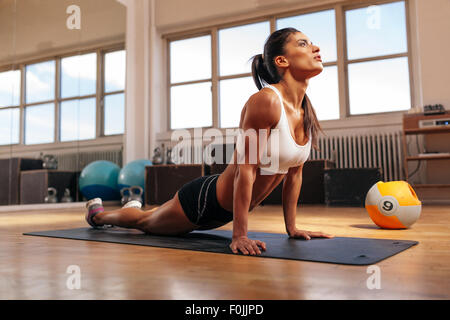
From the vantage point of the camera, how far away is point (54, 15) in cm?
507

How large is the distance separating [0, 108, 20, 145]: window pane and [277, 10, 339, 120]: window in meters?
3.64

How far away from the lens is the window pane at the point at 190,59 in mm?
6254

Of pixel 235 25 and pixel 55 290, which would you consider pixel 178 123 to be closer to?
pixel 235 25

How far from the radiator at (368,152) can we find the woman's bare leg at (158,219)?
3511 millimetres

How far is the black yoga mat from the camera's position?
4.29ft

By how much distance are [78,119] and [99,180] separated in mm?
907

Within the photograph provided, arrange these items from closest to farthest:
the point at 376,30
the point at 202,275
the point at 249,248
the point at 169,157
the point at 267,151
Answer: the point at 202,275 < the point at 249,248 < the point at 267,151 < the point at 376,30 < the point at 169,157

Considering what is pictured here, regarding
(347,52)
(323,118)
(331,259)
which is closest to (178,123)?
(323,118)

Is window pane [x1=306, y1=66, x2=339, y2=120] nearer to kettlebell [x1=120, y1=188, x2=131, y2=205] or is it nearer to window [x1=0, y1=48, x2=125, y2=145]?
kettlebell [x1=120, y1=188, x2=131, y2=205]

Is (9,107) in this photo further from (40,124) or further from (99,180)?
(99,180)

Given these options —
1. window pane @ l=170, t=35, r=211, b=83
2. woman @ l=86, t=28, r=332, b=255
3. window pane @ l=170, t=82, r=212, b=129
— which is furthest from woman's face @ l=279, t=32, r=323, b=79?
window pane @ l=170, t=35, r=211, b=83

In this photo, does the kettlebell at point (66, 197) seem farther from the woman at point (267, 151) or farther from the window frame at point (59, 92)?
the woman at point (267, 151)

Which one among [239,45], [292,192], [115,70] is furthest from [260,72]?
[115,70]

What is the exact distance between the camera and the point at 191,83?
6332mm
